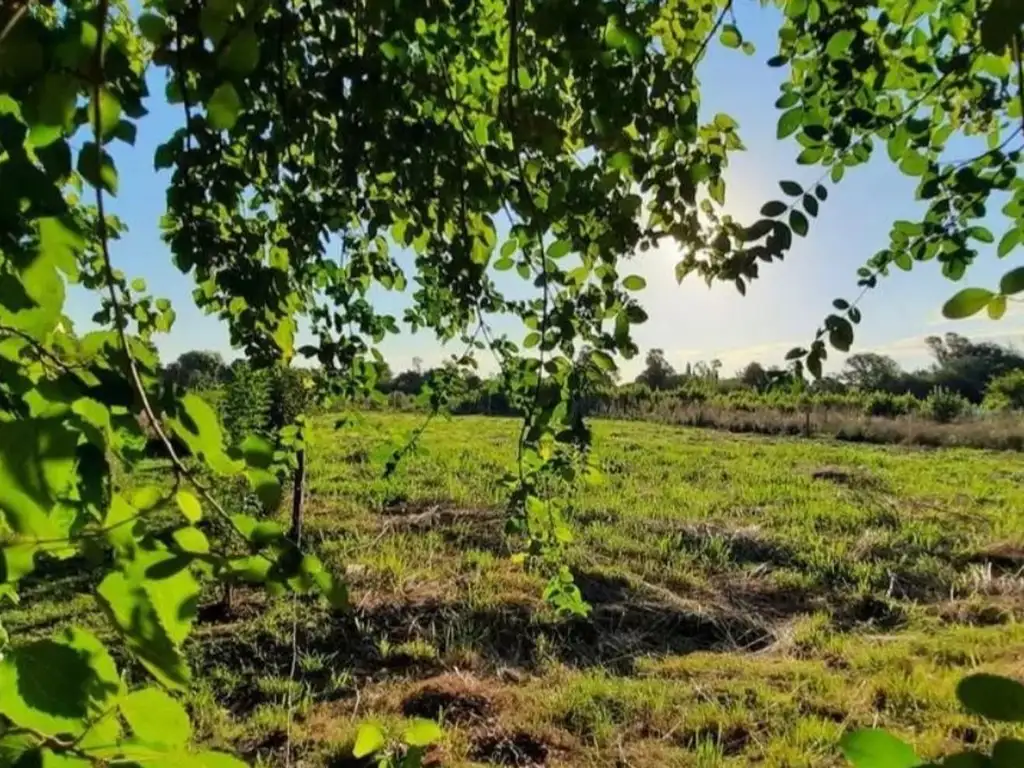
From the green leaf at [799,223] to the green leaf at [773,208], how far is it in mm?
17

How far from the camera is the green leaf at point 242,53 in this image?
73 cm

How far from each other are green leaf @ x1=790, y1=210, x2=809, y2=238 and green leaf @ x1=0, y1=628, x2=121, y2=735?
42.0 inches

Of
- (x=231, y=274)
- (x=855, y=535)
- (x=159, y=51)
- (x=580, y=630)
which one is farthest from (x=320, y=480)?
(x=159, y=51)

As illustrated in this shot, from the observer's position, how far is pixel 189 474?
69cm

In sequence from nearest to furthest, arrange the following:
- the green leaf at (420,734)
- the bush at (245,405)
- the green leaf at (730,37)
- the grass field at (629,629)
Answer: the green leaf at (420,734)
the green leaf at (730,37)
the grass field at (629,629)
the bush at (245,405)

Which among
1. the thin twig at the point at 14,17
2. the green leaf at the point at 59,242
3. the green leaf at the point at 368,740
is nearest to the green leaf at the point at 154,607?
the green leaf at the point at 59,242

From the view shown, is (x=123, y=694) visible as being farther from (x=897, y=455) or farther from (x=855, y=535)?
(x=897, y=455)

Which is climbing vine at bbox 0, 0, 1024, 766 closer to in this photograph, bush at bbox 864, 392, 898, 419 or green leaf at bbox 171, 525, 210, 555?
green leaf at bbox 171, 525, 210, 555

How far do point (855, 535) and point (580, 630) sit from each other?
3588 millimetres

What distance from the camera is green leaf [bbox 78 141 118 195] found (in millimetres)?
661

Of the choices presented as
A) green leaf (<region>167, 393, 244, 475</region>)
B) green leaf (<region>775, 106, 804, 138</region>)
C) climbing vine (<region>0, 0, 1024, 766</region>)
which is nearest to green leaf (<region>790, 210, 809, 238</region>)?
climbing vine (<region>0, 0, 1024, 766</region>)

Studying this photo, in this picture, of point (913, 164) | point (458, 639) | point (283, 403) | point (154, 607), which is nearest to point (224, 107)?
point (154, 607)

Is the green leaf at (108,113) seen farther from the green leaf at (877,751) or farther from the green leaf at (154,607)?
the green leaf at (877,751)

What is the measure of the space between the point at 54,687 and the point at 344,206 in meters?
1.60
